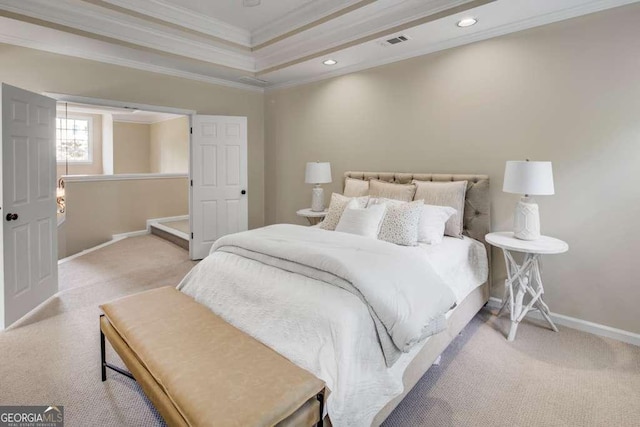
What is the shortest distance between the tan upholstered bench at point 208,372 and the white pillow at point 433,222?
1.77 meters

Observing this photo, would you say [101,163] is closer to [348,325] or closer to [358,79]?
[358,79]

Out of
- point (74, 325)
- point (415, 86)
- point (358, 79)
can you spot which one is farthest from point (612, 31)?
point (74, 325)

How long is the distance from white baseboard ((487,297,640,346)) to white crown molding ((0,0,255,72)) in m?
4.47

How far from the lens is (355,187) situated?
159 inches

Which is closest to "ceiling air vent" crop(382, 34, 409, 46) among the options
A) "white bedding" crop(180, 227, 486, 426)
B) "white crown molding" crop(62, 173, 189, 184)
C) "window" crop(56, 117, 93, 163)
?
"white bedding" crop(180, 227, 486, 426)

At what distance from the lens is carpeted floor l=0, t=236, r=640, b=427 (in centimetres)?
192

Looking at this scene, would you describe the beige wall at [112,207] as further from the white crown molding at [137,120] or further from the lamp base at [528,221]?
the lamp base at [528,221]

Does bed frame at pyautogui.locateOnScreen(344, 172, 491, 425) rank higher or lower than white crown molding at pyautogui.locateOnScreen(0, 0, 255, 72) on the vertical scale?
lower

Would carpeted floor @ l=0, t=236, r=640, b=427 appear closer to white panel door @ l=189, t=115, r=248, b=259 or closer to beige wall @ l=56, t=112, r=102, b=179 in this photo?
white panel door @ l=189, t=115, r=248, b=259

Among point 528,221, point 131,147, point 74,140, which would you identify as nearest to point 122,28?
point 528,221

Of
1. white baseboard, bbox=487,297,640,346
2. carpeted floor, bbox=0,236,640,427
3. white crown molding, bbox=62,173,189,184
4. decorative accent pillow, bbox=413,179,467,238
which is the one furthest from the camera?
white crown molding, bbox=62,173,189,184

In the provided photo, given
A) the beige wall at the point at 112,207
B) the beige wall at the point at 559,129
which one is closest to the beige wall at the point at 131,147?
the beige wall at the point at 112,207

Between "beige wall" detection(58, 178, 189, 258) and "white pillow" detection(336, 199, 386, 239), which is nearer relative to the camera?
"white pillow" detection(336, 199, 386, 239)

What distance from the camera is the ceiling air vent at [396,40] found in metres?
3.35
